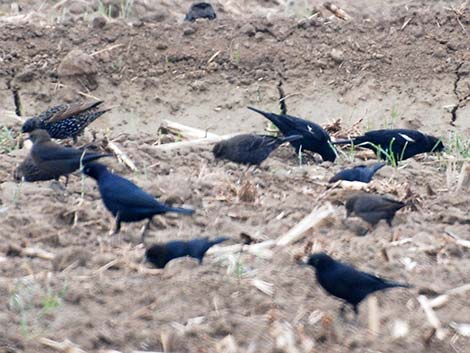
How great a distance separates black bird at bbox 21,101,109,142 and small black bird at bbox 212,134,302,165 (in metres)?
1.70

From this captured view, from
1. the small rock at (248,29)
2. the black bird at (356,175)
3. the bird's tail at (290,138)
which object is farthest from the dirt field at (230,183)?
the bird's tail at (290,138)

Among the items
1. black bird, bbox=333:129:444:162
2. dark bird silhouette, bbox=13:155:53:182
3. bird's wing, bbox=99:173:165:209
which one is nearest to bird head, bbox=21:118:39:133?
dark bird silhouette, bbox=13:155:53:182

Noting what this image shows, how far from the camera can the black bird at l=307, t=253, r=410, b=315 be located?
6.63 metres

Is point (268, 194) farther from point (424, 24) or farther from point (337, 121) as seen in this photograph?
point (424, 24)

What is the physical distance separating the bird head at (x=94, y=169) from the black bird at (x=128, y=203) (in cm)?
18

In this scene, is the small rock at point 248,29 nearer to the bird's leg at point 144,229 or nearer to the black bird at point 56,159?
the black bird at point 56,159

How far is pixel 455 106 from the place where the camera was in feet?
45.6

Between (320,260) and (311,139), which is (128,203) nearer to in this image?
(320,260)

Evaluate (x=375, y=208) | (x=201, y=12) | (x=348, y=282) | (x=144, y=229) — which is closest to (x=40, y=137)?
(x=144, y=229)

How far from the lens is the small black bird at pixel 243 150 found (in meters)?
10.1

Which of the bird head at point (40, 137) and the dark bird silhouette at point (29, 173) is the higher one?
the bird head at point (40, 137)

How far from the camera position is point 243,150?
1005 cm

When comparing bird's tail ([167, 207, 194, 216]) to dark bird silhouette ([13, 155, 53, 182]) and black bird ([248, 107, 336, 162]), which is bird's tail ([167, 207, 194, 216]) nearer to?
dark bird silhouette ([13, 155, 53, 182])

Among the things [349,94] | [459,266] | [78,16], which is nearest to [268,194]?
[459,266]
